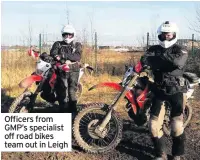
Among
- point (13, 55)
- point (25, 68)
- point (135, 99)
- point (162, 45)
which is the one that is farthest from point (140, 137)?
point (13, 55)

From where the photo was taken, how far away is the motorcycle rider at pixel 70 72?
770 cm

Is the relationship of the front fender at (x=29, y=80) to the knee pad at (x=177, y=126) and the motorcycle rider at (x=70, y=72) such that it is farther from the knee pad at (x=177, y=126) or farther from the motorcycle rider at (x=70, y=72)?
the knee pad at (x=177, y=126)

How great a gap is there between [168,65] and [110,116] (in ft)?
3.87

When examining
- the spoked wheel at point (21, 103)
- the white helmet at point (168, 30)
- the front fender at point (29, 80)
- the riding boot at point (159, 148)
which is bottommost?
the riding boot at point (159, 148)

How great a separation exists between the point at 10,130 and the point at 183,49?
2.89m

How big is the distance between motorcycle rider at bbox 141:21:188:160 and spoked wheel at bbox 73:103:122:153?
1.95ft

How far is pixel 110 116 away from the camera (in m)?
6.09

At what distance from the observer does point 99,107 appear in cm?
612

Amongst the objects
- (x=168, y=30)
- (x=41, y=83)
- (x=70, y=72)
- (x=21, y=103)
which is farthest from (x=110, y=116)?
(x=21, y=103)

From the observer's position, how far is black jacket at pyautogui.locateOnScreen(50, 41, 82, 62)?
774cm

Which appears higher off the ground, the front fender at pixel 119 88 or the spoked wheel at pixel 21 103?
the front fender at pixel 119 88
